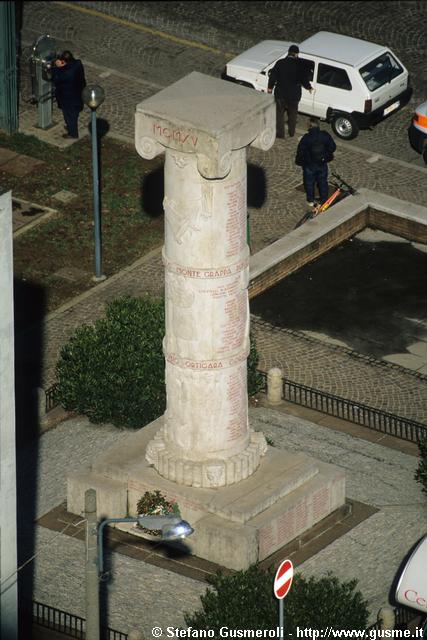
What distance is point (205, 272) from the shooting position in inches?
1282

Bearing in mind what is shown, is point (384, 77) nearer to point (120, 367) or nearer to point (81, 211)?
point (81, 211)

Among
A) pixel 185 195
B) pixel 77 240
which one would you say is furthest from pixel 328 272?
pixel 185 195

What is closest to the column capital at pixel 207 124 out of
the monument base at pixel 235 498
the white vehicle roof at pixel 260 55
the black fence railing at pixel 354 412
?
the monument base at pixel 235 498

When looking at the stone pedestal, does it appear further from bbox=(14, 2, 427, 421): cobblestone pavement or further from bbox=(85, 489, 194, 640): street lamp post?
bbox=(85, 489, 194, 640): street lamp post

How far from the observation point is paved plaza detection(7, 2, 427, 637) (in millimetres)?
34281

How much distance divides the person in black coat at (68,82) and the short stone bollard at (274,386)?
1081cm

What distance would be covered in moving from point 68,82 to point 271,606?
732 inches

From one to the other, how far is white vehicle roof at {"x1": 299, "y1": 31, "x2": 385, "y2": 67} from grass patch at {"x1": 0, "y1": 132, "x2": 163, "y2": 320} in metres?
4.13

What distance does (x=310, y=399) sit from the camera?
38406 millimetres

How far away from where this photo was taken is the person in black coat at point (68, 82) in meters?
46.7

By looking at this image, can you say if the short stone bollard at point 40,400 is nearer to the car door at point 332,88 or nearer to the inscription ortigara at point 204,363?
the inscription ortigara at point 204,363

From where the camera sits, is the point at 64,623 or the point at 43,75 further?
the point at 43,75

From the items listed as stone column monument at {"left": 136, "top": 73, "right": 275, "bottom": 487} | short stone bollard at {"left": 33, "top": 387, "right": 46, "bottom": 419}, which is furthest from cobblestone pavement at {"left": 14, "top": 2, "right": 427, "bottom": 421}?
stone column monument at {"left": 136, "top": 73, "right": 275, "bottom": 487}

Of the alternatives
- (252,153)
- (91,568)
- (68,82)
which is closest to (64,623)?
(91,568)
